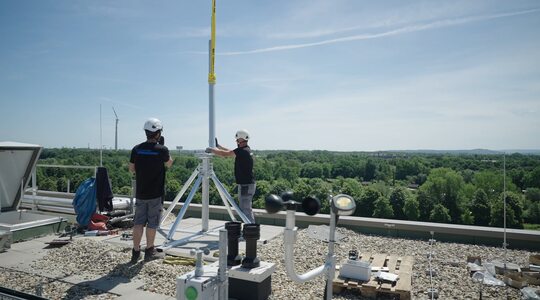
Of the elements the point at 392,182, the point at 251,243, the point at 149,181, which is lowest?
the point at 392,182

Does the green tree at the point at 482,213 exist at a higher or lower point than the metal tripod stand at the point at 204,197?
lower

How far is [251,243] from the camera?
13.0 feet

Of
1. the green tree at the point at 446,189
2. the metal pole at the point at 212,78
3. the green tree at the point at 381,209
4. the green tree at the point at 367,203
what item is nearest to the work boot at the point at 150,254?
the metal pole at the point at 212,78

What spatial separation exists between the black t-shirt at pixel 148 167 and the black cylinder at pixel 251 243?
2.13m

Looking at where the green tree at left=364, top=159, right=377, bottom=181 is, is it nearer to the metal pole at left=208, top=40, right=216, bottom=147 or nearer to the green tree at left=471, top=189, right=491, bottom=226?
the green tree at left=471, top=189, right=491, bottom=226

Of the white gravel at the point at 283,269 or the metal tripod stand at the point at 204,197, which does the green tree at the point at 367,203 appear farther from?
Answer: the metal tripod stand at the point at 204,197

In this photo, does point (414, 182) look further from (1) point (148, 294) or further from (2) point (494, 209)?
(1) point (148, 294)

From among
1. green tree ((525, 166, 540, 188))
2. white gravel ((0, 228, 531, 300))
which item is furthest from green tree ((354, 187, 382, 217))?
green tree ((525, 166, 540, 188))

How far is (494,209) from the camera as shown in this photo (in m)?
16.8

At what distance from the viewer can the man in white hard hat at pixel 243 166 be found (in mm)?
6809

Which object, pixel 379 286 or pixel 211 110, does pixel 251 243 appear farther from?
pixel 211 110

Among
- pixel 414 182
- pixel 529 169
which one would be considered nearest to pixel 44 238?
pixel 529 169

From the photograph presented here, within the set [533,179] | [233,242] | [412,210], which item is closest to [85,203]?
[233,242]

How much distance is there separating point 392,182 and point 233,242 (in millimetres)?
87146
